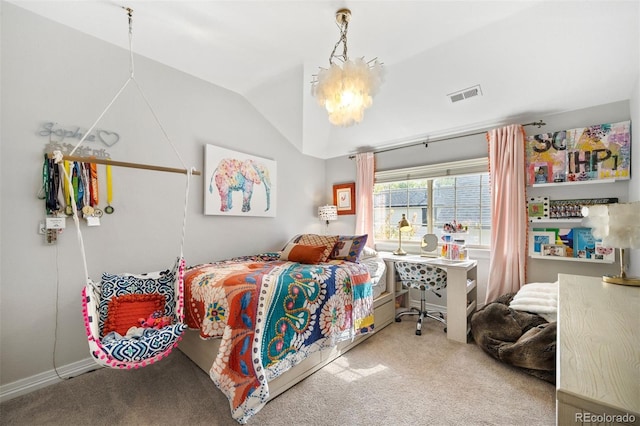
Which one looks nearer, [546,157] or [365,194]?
[546,157]

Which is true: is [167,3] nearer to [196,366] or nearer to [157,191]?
[157,191]

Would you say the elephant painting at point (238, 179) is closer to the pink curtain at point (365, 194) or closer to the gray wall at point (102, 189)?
the gray wall at point (102, 189)

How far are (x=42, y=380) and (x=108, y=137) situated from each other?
1955 millimetres

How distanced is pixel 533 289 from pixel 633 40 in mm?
2112

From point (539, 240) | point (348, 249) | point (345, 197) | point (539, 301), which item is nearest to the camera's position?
point (539, 301)

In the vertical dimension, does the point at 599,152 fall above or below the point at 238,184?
above

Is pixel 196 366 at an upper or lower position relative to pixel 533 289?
lower

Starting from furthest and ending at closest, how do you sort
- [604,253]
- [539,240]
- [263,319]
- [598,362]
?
[539,240], [604,253], [263,319], [598,362]

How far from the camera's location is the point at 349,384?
1989 mm

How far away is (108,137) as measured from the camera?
2354 mm

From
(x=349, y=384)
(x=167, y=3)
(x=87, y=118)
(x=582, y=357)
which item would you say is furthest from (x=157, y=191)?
(x=582, y=357)

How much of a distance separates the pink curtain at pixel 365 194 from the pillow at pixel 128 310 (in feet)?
9.13

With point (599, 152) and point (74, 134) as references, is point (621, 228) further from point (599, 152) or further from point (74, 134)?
point (74, 134)

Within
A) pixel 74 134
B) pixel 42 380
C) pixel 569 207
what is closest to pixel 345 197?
pixel 569 207
